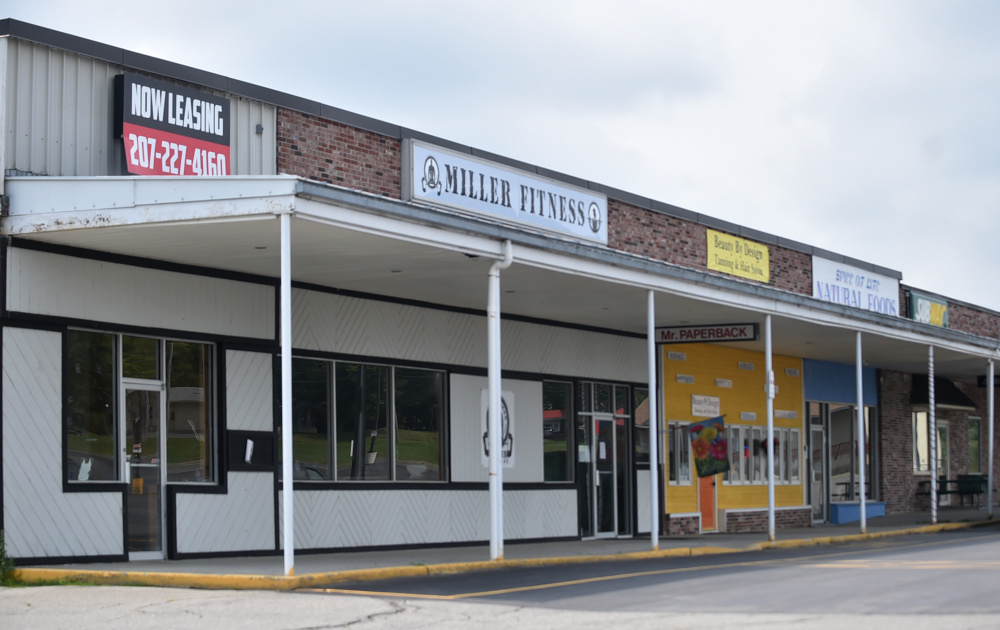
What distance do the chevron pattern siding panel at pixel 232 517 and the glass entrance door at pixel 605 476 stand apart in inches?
305

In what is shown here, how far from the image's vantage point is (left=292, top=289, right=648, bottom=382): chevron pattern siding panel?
1666 cm

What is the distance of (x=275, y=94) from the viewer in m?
16.1

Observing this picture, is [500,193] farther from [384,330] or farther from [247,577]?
[247,577]

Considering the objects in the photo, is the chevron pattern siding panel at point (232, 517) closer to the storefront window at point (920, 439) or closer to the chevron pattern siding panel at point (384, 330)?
the chevron pattern siding panel at point (384, 330)

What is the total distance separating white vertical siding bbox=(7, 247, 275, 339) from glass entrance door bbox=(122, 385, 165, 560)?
0.97m

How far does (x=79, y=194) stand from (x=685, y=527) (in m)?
14.8

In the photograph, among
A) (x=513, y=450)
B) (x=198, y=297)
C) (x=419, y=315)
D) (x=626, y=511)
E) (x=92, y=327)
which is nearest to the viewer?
(x=92, y=327)

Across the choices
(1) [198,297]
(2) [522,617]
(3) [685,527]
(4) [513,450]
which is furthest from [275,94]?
(3) [685,527]

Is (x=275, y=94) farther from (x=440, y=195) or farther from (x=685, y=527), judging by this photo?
(x=685, y=527)

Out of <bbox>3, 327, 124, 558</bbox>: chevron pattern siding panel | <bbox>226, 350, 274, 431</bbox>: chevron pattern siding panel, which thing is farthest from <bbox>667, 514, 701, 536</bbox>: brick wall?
<bbox>3, 327, 124, 558</bbox>: chevron pattern siding panel

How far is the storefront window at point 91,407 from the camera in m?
13.7

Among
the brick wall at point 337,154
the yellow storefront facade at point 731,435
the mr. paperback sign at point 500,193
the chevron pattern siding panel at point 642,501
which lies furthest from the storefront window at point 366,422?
the yellow storefront facade at point 731,435

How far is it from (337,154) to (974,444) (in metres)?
26.9

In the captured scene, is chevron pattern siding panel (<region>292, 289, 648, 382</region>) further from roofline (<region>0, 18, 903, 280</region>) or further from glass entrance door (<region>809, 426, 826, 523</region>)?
glass entrance door (<region>809, 426, 826, 523</region>)
